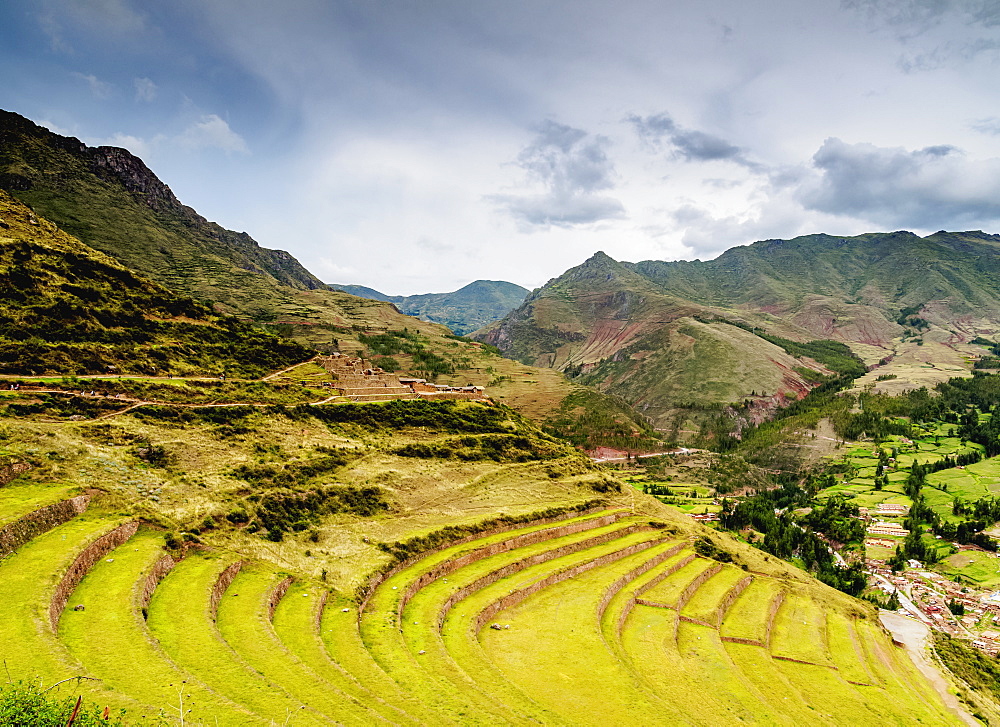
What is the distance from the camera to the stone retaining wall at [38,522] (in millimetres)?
23328

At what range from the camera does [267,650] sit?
21.2 metres

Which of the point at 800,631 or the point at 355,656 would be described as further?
the point at 800,631

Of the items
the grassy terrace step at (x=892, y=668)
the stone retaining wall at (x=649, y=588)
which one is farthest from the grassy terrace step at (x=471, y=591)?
the grassy terrace step at (x=892, y=668)

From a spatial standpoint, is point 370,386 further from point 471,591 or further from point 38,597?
point 38,597

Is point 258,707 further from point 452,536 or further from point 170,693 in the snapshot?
point 452,536

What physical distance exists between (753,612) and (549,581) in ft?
58.2

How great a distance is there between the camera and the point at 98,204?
159 m

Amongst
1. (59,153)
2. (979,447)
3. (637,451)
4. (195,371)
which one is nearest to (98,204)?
(59,153)

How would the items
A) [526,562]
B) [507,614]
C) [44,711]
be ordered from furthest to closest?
Result: 1. [526,562]
2. [507,614]
3. [44,711]

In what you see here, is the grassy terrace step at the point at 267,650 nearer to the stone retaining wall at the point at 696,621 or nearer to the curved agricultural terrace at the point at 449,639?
the curved agricultural terrace at the point at 449,639

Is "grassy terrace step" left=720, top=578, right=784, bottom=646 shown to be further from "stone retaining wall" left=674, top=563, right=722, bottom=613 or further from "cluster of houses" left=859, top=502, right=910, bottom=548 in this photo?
"cluster of houses" left=859, top=502, right=910, bottom=548

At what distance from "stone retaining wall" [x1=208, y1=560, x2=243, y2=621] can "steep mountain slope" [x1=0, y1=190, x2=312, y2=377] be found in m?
30.0

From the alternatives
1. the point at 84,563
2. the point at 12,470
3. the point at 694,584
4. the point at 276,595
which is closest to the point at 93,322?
the point at 12,470

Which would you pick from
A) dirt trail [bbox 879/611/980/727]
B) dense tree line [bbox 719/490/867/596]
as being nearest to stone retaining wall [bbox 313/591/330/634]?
dirt trail [bbox 879/611/980/727]
